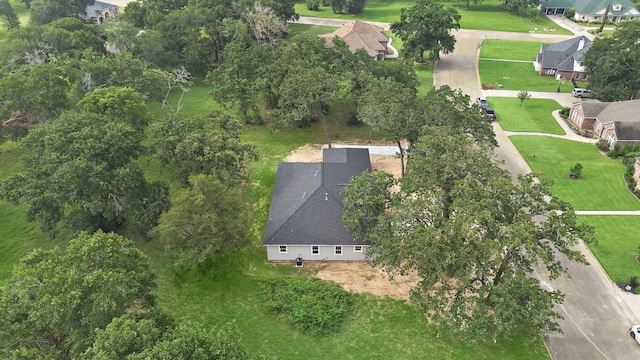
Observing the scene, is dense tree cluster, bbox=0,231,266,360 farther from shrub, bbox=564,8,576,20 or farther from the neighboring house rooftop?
shrub, bbox=564,8,576,20

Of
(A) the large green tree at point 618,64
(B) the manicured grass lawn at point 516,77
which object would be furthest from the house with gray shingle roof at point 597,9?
(A) the large green tree at point 618,64

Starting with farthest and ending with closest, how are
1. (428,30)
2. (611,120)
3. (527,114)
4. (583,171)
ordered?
1. (428,30)
2. (527,114)
3. (611,120)
4. (583,171)

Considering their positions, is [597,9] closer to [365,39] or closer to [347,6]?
[347,6]

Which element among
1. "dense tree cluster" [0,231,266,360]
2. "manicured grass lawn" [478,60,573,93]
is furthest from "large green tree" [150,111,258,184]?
"manicured grass lawn" [478,60,573,93]

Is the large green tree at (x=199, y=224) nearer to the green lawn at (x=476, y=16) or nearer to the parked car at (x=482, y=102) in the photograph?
the parked car at (x=482, y=102)

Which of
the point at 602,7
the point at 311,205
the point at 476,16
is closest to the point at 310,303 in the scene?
the point at 311,205

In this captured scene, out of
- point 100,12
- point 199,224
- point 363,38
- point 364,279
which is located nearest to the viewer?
point 199,224
